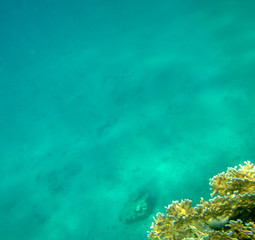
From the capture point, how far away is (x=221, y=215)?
3.74 m

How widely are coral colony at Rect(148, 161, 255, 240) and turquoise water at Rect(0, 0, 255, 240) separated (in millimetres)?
6191

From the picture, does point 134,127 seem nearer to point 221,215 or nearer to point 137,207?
point 137,207

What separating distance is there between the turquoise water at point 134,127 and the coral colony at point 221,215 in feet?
20.3

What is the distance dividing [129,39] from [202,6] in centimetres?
1117

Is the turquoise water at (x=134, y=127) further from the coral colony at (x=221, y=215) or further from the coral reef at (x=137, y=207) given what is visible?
the coral colony at (x=221, y=215)

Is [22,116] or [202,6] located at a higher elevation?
[22,116]

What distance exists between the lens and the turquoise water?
1151cm

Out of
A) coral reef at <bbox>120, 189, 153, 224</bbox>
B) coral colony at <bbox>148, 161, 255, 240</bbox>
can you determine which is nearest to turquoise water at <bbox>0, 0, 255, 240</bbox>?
coral reef at <bbox>120, 189, 153, 224</bbox>

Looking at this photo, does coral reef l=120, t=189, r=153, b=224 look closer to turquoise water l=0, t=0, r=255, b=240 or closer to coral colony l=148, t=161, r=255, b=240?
turquoise water l=0, t=0, r=255, b=240

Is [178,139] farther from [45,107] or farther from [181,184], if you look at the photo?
[45,107]

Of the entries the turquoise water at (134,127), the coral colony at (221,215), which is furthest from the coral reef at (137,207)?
the coral colony at (221,215)

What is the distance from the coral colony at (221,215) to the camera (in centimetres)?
322

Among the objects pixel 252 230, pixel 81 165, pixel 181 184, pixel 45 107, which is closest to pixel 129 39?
pixel 45 107

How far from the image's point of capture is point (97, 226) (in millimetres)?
11805
